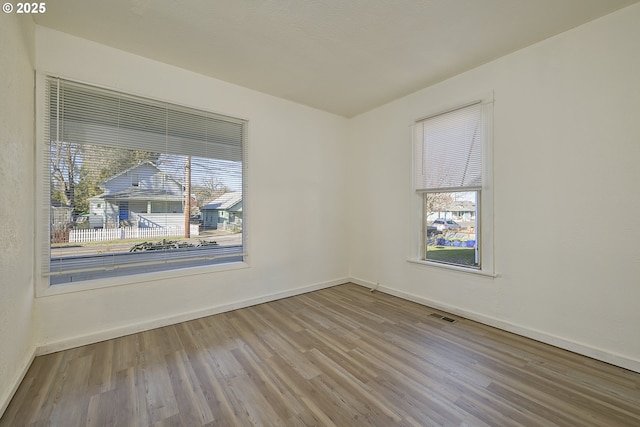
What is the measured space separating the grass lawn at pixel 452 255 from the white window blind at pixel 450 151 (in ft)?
2.51

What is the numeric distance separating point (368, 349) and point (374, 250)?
2.00 meters

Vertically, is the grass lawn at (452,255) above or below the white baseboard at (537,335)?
above

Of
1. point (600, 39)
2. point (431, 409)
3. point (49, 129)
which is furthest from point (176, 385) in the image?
point (600, 39)

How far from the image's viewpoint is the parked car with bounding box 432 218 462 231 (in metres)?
3.33

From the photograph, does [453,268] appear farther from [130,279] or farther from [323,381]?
[130,279]

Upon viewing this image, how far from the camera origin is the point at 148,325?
9.11 ft

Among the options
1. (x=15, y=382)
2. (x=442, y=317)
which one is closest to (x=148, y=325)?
(x=15, y=382)

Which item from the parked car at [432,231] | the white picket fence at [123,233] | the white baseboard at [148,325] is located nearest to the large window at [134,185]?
the white picket fence at [123,233]

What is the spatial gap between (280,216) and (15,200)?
2.52 m

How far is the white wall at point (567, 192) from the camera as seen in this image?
2131 millimetres

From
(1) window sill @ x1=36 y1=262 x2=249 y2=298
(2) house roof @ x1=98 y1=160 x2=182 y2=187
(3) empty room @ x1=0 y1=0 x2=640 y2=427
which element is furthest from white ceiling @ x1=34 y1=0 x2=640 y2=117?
(1) window sill @ x1=36 y1=262 x2=249 y2=298

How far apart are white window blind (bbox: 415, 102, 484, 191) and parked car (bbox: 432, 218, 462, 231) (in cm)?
43

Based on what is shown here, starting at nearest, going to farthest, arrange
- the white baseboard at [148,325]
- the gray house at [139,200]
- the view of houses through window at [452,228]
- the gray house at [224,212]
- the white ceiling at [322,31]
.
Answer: the white ceiling at [322,31], the white baseboard at [148,325], the gray house at [139,200], the view of houses through window at [452,228], the gray house at [224,212]

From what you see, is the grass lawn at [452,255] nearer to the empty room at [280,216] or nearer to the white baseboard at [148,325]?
the empty room at [280,216]
